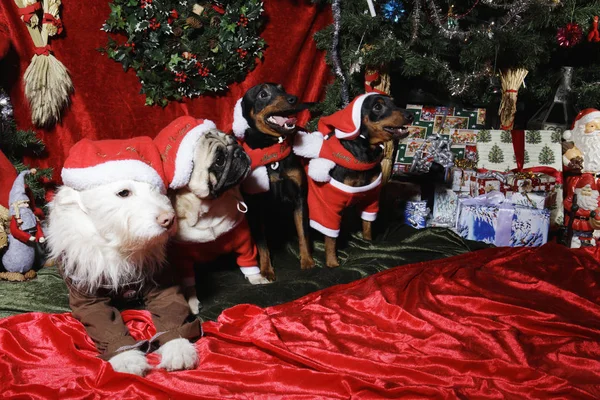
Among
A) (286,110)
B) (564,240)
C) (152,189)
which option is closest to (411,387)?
(152,189)

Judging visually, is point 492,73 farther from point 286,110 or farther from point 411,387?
point 411,387

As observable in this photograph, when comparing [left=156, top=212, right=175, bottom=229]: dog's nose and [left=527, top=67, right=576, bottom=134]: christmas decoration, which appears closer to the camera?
[left=156, top=212, right=175, bottom=229]: dog's nose

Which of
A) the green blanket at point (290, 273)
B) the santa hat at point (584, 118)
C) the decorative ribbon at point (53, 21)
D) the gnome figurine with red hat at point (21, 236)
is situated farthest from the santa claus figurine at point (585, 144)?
the decorative ribbon at point (53, 21)

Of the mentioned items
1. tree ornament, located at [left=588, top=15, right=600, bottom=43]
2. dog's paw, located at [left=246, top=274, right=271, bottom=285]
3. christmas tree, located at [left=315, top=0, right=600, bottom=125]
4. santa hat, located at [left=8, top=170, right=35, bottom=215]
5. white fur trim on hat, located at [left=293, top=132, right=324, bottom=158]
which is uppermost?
tree ornament, located at [left=588, top=15, right=600, bottom=43]

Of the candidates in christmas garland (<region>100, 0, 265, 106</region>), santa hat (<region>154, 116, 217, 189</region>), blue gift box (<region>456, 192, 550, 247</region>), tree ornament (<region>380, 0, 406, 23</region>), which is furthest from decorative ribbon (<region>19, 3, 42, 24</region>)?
blue gift box (<region>456, 192, 550, 247</region>)

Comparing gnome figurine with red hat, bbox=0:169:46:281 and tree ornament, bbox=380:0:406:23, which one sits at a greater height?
tree ornament, bbox=380:0:406:23

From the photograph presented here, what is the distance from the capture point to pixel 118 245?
142 cm

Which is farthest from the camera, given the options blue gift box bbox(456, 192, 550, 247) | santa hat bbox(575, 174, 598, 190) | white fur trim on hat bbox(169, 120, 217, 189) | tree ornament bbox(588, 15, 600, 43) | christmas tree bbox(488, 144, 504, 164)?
christmas tree bbox(488, 144, 504, 164)

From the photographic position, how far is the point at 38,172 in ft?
8.04

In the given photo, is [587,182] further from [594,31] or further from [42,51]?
[42,51]

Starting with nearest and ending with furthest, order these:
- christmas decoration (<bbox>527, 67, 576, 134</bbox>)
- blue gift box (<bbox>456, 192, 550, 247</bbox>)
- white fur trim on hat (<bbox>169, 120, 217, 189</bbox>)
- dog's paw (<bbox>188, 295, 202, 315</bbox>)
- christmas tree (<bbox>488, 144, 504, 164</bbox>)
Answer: white fur trim on hat (<bbox>169, 120, 217, 189</bbox>) < dog's paw (<bbox>188, 295, 202, 315</bbox>) < blue gift box (<bbox>456, 192, 550, 247</bbox>) < christmas tree (<bbox>488, 144, 504, 164</bbox>) < christmas decoration (<bbox>527, 67, 576, 134</bbox>)

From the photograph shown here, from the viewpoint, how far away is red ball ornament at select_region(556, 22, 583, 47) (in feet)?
9.18

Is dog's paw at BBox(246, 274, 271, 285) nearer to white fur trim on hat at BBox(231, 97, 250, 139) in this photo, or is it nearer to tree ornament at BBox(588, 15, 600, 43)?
white fur trim on hat at BBox(231, 97, 250, 139)

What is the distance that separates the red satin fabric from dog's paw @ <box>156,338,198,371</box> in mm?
32
